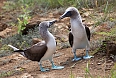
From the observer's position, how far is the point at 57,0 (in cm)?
1030

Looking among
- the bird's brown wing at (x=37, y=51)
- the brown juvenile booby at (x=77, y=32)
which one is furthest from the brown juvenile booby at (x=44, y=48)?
the brown juvenile booby at (x=77, y=32)

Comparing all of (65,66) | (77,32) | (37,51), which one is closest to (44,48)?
(37,51)

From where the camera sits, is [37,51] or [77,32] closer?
[37,51]

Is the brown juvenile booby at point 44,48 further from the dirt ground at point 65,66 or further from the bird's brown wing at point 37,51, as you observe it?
the dirt ground at point 65,66

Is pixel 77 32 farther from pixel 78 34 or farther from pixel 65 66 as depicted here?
pixel 65 66

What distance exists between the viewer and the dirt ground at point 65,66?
17.3ft

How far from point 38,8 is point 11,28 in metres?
1.38

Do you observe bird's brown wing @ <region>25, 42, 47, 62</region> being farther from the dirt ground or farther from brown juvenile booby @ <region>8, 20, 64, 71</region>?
the dirt ground

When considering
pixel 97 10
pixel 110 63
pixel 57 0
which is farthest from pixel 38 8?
A: pixel 110 63

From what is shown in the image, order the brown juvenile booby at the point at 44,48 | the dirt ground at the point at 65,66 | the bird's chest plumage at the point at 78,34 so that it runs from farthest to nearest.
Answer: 1. the bird's chest plumage at the point at 78,34
2. the brown juvenile booby at the point at 44,48
3. the dirt ground at the point at 65,66

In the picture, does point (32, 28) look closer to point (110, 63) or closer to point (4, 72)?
point (4, 72)

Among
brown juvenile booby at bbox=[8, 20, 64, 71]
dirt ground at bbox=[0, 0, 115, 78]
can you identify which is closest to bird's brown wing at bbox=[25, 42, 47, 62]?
brown juvenile booby at bbox=[8, 20, 64, 71]

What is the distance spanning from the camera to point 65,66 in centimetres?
588

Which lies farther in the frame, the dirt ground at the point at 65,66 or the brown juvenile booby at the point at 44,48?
the brown juvenile booby at the point at 44,48
